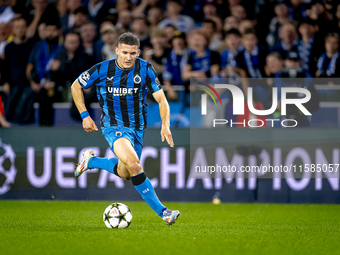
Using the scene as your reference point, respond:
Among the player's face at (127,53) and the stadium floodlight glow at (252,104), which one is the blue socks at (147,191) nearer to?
the player's face at (127,53)

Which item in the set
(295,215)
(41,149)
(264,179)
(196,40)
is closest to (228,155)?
(264,179)

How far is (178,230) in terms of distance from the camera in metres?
4.63

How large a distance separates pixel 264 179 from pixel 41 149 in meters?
3.21

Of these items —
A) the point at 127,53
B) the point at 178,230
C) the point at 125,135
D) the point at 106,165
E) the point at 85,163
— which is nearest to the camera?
the point at 178,230

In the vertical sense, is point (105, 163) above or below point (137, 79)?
below

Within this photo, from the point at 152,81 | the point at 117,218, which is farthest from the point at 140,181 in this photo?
the point at 152,81

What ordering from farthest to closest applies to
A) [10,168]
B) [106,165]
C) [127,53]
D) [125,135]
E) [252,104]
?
[10,168] → [252,104] → [106,165] → [125,135] → [127,53]

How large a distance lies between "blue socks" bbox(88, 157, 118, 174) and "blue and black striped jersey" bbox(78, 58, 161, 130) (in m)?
0.44

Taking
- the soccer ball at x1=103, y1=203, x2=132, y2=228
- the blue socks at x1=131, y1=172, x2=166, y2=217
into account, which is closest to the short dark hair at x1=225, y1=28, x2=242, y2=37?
the blue socks at x1=131, y1=172, x2=166, y2=217

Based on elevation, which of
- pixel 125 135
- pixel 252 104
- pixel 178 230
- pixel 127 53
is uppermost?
pixel 127 53

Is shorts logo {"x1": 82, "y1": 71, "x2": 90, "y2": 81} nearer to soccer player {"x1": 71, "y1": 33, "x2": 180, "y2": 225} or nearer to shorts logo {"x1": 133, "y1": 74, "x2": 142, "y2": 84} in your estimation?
soccer player {"x1": 71, "y1": 33, "x2": 180, "y2": 225}

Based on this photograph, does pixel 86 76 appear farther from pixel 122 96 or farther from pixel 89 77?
pixel 122 96

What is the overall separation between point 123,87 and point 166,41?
2.97 m

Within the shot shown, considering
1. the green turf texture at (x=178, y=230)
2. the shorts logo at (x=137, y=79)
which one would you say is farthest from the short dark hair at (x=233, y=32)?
the shorts logo at (x=137, y=79)
